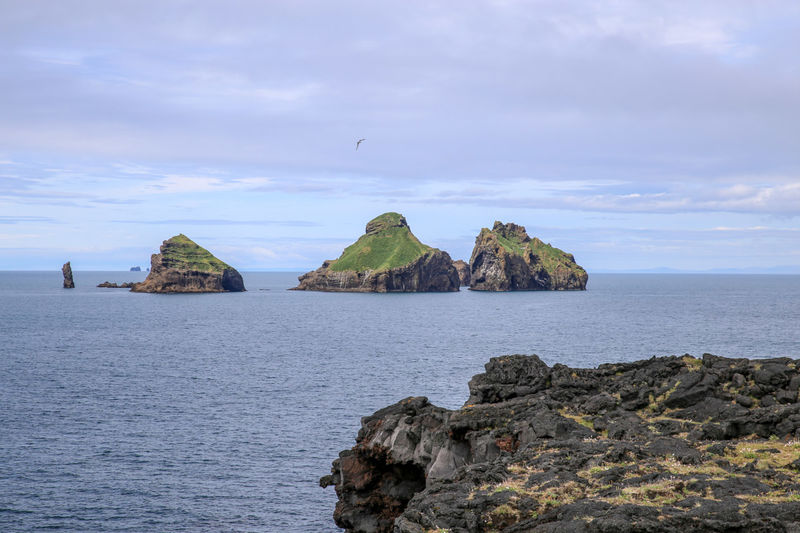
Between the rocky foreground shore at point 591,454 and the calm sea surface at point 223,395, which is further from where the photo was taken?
the calm sea surface at point 223,395

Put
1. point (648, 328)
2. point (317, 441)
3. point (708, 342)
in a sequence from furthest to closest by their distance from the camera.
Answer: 1. point (648, 328)
2. point (708, 342)
3. point (317, 441)

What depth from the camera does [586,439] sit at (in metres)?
32.9

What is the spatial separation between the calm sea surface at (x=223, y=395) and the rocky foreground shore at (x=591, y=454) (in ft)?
32.1

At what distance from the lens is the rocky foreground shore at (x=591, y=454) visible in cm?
2269

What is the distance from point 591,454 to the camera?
29016 millimetres

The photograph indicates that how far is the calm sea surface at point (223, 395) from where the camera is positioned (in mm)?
46500

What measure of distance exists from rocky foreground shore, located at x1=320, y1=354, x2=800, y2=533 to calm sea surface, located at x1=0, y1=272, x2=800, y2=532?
9.79 metres

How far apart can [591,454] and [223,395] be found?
6161cm

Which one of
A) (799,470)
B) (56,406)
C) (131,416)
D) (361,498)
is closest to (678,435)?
(799,470)

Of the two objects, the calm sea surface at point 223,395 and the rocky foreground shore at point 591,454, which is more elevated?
the rocky foreground shore at point 591,454

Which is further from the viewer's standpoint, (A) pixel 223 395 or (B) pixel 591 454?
(A) pixel 223 395

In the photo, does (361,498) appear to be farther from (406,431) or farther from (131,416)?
(131,416)

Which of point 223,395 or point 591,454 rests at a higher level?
point 591,454

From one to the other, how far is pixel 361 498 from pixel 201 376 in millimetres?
59956
